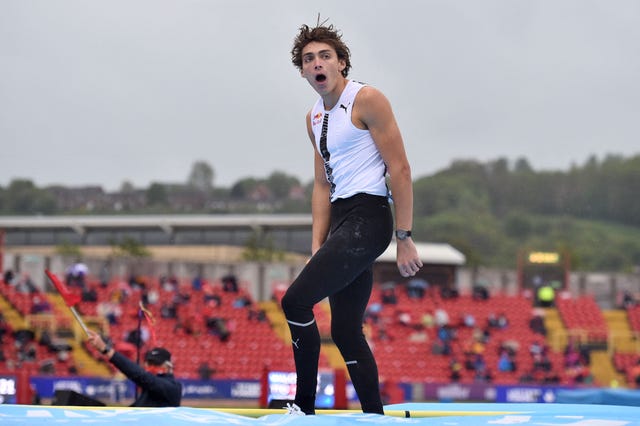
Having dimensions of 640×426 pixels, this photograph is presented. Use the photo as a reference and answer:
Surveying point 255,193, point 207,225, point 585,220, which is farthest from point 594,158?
point 207,225

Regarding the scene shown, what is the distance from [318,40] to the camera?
181 inches

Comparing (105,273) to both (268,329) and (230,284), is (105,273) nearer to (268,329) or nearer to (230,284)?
(230,284)

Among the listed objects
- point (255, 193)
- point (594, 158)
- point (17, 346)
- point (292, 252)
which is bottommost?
point (17, 346)

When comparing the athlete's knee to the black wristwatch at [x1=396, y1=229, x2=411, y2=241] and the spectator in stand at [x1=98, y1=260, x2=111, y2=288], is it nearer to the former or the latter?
the black wristwatch at [x1=396, y1=229, x2=411, y2=241]

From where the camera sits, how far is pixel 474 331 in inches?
1141

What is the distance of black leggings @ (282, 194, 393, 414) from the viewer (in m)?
4.35

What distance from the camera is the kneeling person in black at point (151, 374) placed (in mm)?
5562

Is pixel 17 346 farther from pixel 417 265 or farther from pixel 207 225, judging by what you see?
pixel 417 265

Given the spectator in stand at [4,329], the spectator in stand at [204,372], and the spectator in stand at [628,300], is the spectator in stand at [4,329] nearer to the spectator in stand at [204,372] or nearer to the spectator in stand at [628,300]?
the spectator in stand at [204,372]

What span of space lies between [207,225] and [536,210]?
1023 inches

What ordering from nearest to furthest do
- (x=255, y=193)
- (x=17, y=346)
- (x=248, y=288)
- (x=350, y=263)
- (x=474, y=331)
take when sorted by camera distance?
(x=350, y=263)
(x=17, y=346)
(x=474, y=331)
(x=248, y=288)
(x=255, y=193)

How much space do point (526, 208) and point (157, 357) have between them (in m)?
52.1

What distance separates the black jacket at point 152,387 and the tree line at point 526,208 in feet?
117

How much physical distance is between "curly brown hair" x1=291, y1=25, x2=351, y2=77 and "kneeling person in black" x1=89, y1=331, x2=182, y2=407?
205cm
